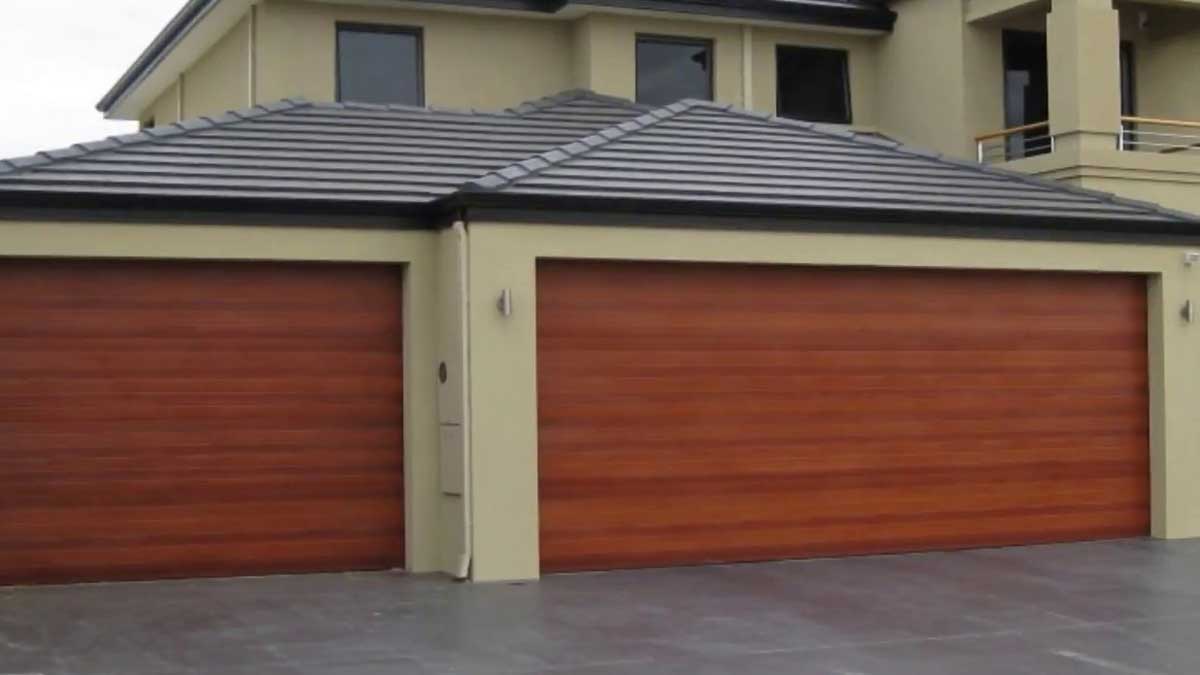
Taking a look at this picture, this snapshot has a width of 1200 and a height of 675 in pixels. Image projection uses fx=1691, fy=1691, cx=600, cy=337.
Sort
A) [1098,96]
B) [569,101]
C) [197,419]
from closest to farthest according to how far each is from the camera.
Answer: [197,419], [569,101], [1098,96]

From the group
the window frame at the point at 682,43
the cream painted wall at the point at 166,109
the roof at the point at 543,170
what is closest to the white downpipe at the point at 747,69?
the window frame at the point at 682,43

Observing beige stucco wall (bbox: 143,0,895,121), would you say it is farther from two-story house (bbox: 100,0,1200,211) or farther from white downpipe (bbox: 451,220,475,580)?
white downpipe (bbox: 451,220,475,580)

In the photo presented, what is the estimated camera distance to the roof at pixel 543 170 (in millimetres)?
14297

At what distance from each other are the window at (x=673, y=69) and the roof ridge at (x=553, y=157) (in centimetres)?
532

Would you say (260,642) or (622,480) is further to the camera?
(622,480)

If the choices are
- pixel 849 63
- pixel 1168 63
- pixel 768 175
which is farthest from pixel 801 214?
pixel 1168 63

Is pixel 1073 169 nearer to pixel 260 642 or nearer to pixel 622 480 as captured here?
pixel 622 480

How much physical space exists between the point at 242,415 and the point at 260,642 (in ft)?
11.9

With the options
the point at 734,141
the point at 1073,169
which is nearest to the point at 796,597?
the point at 734,141

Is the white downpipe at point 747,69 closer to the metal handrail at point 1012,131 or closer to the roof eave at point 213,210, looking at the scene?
the metal handrail at point 1012,131

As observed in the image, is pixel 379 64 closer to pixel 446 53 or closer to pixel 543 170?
pixel 446 53

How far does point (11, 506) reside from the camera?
1370 cm

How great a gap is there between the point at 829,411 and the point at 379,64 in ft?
28.6

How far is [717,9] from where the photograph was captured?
22.3 m
